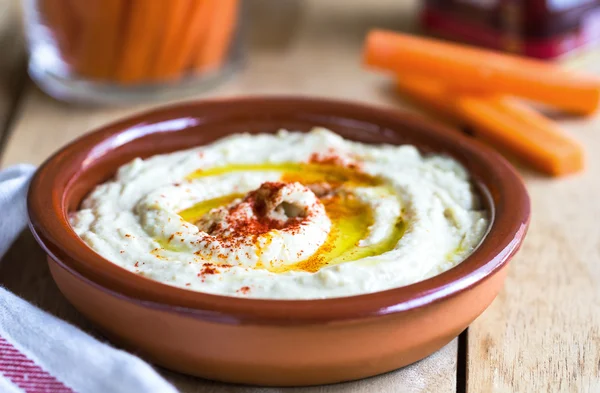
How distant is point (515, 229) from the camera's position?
1.52m

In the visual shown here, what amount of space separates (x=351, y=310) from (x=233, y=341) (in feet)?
0.61

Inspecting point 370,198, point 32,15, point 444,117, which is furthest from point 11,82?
point 370,198

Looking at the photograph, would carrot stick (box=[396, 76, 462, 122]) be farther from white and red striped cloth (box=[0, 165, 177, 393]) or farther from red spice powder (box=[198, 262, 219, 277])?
white and red striped cloth (box=[0, 165, 177, 393])

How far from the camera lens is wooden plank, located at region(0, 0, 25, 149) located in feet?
8.89

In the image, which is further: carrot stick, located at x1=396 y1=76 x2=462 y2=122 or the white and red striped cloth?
carrot stick, located at x1=396 y1=76 x2=462 y2=122

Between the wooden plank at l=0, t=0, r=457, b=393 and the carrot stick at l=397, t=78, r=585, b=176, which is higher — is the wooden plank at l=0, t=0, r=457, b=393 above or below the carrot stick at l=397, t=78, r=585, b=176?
below

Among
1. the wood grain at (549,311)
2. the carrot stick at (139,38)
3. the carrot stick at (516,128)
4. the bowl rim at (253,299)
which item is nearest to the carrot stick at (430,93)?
the carrot stick at (516,128)

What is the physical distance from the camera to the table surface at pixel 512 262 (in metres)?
1.47

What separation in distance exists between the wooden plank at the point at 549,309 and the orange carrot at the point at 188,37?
1.01m

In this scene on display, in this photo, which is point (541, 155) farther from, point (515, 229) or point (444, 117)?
point (515, 229)

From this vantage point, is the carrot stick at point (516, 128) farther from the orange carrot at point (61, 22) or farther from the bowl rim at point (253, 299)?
the orange carrot at point (61, 22)

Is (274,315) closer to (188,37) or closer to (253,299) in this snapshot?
(253,299)

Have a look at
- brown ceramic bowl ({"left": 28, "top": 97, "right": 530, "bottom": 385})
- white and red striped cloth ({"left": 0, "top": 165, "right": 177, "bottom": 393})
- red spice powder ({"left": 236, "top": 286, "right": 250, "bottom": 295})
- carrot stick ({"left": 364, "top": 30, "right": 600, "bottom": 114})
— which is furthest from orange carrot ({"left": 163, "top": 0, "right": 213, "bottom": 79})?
red spice powder ({"left": 236, "top": 286, "right": 250, "bottom": 295})

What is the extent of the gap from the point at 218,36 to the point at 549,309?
1.36m
